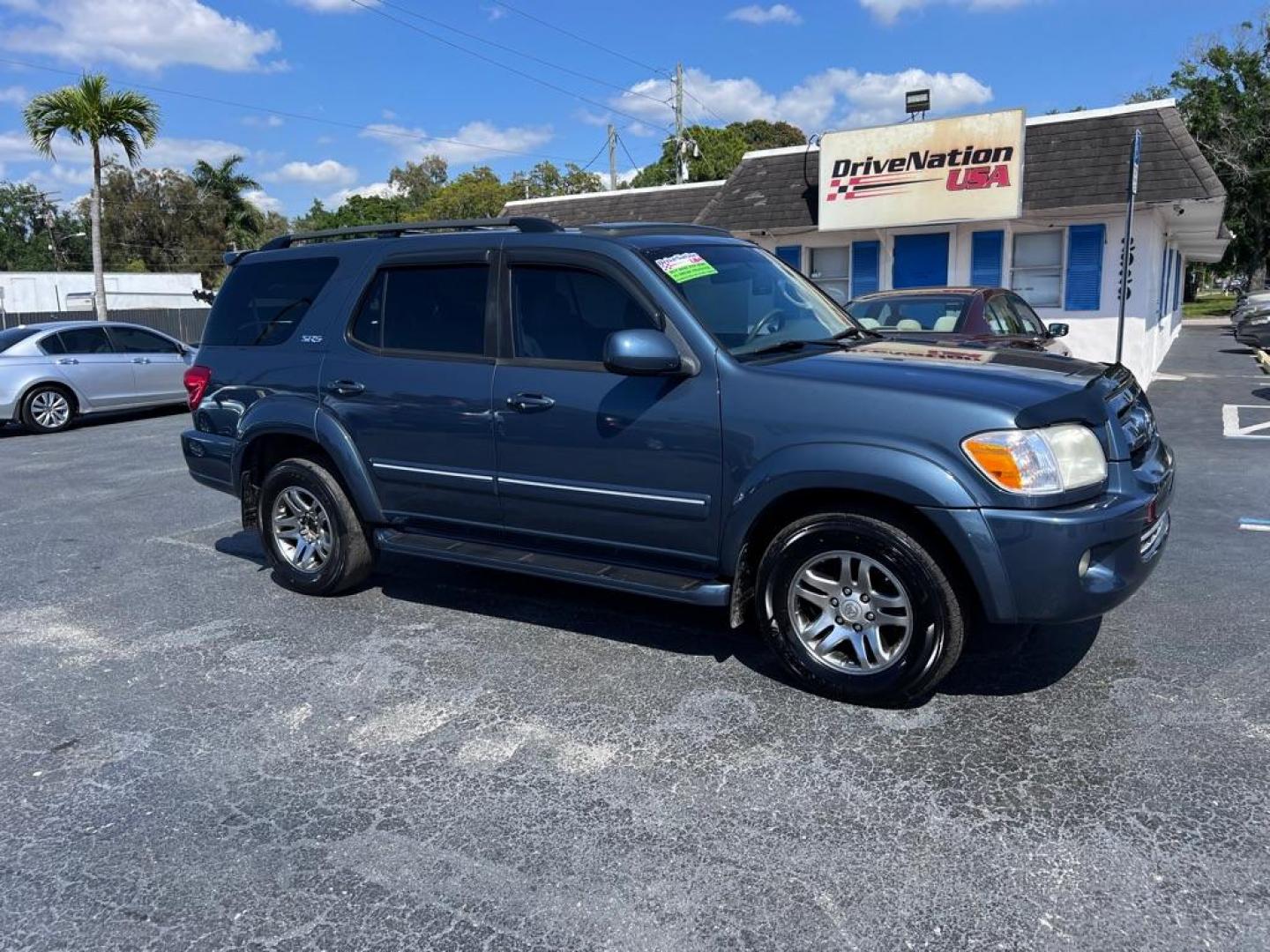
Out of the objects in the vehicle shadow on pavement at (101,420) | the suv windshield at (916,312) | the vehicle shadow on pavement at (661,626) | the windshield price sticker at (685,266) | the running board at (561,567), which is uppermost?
the windshield price sticker at (685,266)

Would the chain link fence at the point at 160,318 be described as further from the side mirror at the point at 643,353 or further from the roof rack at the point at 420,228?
the side mirror at the point at 643,353

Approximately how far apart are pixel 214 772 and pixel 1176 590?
486 cm

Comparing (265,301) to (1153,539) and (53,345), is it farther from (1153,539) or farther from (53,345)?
(53,345)

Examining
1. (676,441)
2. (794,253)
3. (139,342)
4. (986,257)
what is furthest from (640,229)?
(794,253)

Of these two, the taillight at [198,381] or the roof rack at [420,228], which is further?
the taillight at [198,381]

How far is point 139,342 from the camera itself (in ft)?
48.6

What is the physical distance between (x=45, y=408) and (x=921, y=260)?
1399cm

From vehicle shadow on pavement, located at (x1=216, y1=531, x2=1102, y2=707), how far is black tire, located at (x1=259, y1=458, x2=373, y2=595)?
28 centimetres

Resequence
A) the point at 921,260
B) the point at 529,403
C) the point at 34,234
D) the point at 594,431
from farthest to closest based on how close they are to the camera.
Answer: the point at 34,234, the point at 921,260, the point at 529,403, the point at 594,431

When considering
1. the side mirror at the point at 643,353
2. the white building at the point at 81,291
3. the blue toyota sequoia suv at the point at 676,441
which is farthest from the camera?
the white building at the point at 81,291

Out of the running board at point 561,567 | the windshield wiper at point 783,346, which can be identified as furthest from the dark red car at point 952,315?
the running board at point 561,567

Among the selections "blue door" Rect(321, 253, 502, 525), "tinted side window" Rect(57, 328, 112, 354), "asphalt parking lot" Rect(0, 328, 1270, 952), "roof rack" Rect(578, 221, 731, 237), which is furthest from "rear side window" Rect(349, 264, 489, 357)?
"tinted side window" Rect(57, 328, 112, 354)

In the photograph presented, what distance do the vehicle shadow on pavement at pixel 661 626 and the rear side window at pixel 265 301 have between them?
5.10 feet

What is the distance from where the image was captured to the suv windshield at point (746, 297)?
4375 millimetres
